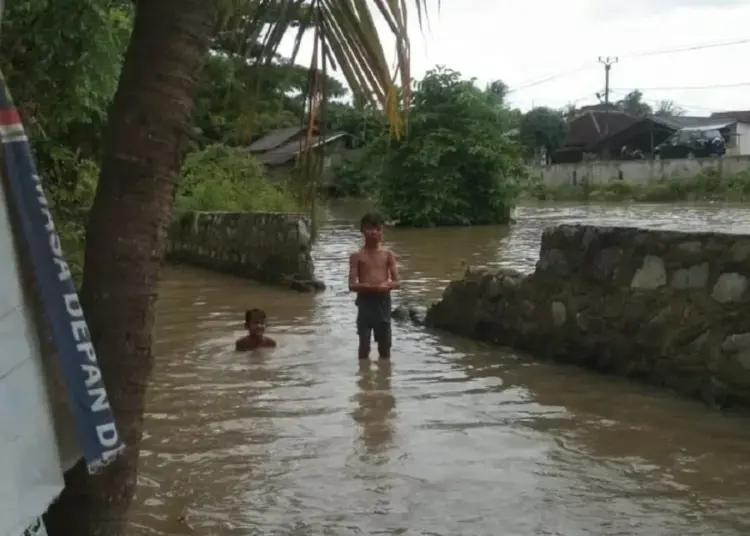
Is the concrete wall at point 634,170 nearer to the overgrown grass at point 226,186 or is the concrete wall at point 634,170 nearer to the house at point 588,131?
the house at point 588,131

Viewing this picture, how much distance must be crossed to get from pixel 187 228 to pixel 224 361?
10300mm

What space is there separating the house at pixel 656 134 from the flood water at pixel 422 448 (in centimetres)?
5332

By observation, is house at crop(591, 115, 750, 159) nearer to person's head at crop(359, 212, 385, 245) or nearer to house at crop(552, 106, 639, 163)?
house at crop(552, 106, 639, 163)

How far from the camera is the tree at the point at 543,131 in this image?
68.9m

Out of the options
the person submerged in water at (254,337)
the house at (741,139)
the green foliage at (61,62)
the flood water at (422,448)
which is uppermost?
the house at (741,139)

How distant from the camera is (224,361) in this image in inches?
360

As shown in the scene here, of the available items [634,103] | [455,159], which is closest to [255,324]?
[455,159]

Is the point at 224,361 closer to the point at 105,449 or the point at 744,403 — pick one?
the point at 744,403

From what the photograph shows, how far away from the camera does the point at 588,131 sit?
66625 mm

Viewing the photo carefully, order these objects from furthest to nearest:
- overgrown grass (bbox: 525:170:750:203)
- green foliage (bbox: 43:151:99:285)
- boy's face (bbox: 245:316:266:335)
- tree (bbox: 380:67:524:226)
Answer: overgrown grass (bbox: 525:170:750:203) → tree (bbox: 380:67:524:226) → boy's face (bbox: 245:316:266:335) → green foliage (bbox: 43:151:99:285)

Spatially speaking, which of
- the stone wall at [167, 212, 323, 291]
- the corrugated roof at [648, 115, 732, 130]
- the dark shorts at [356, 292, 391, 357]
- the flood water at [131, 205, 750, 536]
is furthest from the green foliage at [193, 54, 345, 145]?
the corrugated roof at [648, 115, 732, 130]

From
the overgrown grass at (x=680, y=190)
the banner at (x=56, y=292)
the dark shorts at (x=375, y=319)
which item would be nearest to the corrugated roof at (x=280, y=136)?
the banner at (x=56, y=292)

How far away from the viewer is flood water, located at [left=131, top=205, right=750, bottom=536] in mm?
4758

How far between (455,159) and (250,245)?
1578 centimetres
